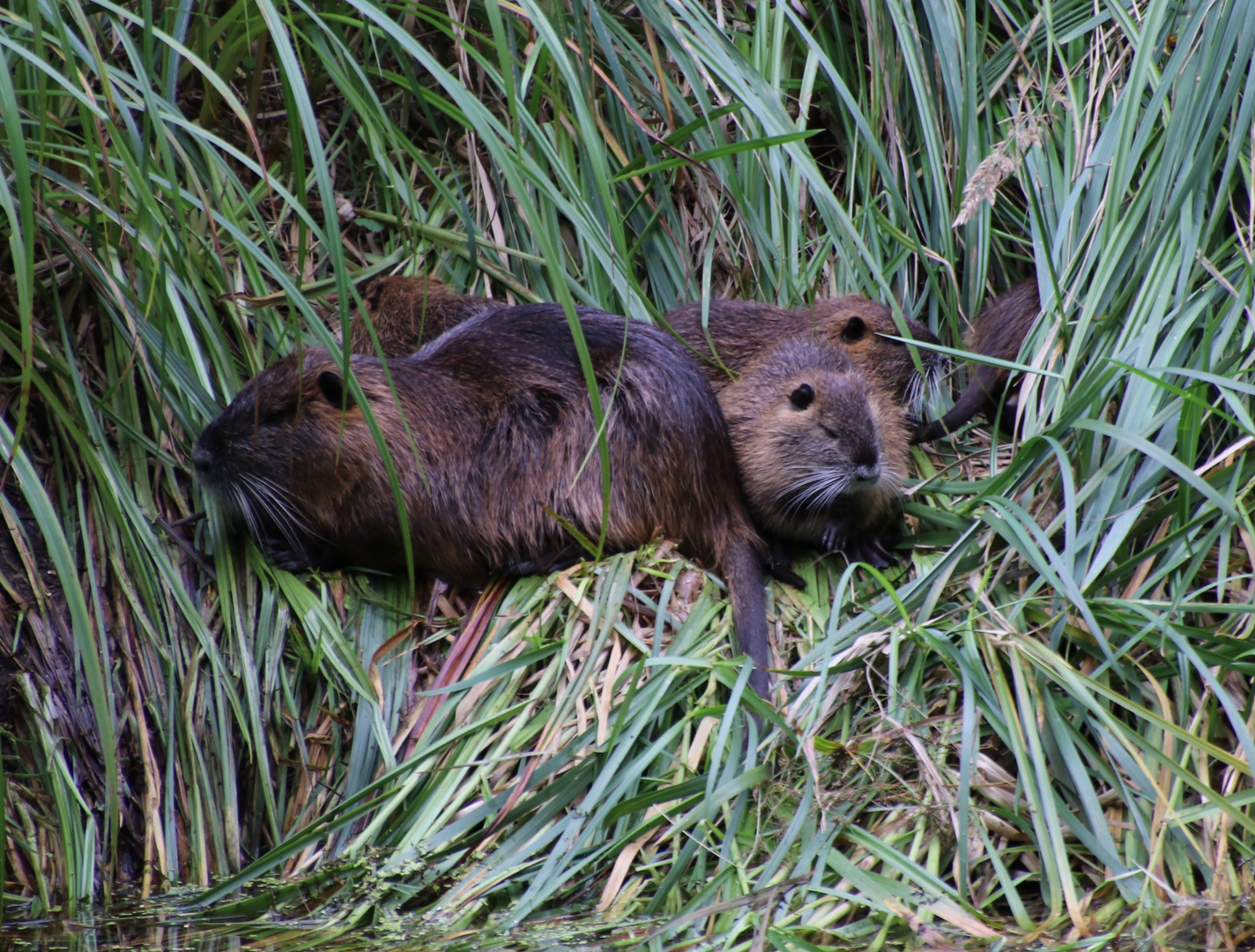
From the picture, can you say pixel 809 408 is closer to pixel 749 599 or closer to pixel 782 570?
pixel 782 570

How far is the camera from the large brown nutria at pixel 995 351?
337 centimetres

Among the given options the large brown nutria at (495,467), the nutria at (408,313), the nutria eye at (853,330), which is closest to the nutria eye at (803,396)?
the large brown nutria at (495,467)

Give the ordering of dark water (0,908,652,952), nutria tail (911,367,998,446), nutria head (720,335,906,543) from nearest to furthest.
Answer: dark water (0,908,652,952)
nutria head (720,335,906,543)
nutria tail (911,367,998,446)

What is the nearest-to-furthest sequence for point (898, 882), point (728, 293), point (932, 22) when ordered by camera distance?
point (898, 882) → point (932, 22) → point (728, 293)

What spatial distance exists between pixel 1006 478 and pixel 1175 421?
398 mm

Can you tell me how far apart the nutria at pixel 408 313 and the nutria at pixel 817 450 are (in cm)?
82

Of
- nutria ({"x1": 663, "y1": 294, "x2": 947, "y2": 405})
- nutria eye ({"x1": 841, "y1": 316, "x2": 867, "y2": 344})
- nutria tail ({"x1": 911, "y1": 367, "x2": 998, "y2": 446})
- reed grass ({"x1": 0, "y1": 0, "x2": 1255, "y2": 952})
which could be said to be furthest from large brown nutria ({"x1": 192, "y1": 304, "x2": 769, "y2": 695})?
nutria eye ({"x1": 841, "y1": 316, "x2": 867, "y2": 344})

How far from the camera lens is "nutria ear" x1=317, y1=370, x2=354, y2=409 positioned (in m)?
3.09

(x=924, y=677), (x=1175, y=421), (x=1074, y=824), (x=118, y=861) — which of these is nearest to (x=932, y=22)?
(x=1175, y=421)

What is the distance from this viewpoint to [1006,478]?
2818 millimetres

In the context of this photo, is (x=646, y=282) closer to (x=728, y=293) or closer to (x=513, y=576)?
(x=728, y=293)

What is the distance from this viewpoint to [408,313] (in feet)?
12.0

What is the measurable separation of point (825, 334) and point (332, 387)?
156 cm

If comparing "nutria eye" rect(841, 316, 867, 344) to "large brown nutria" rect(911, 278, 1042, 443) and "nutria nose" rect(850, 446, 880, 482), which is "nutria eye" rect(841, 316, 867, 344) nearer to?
"large brown nutria" rect(911, 278, 1042, 443)
